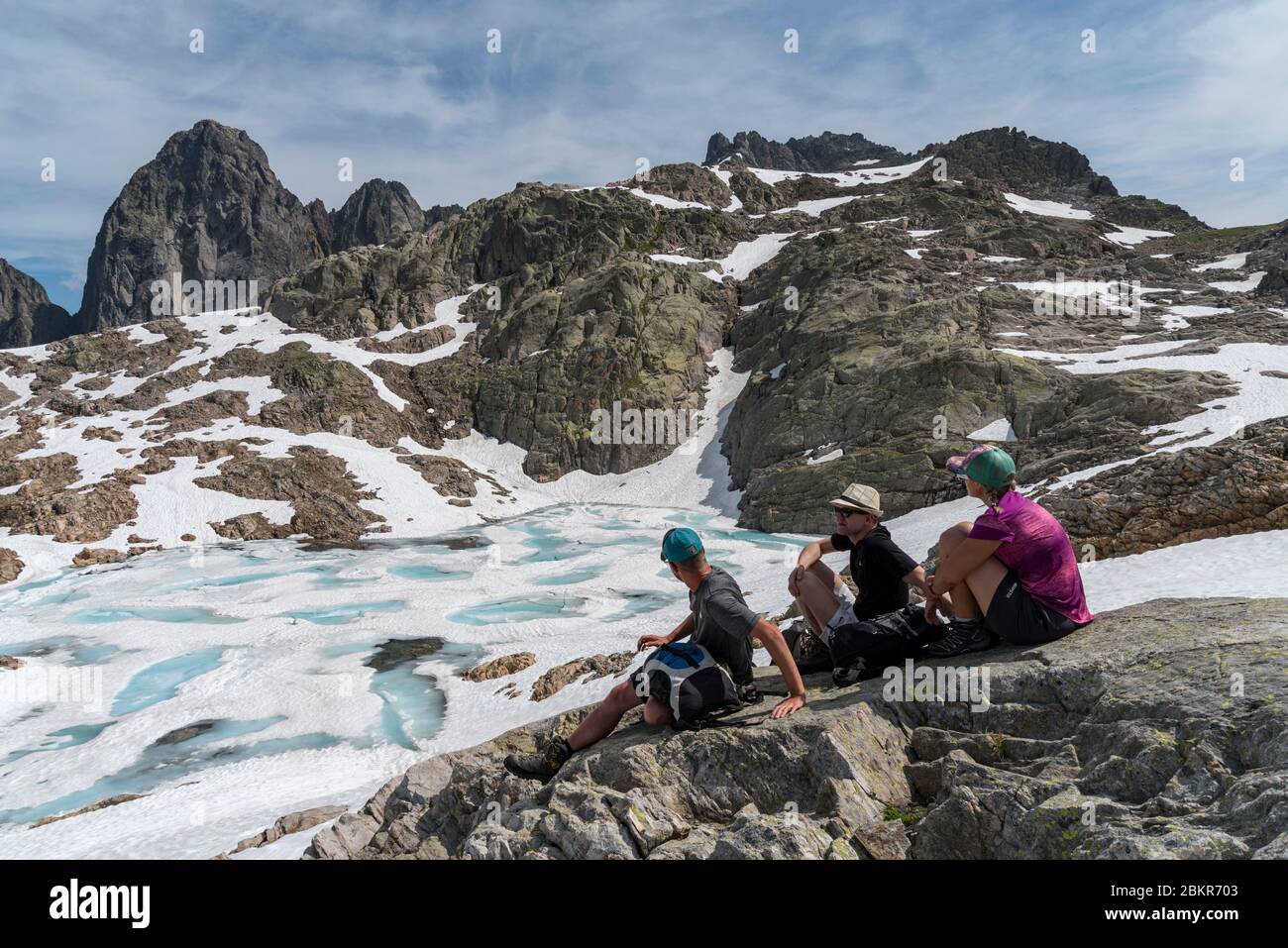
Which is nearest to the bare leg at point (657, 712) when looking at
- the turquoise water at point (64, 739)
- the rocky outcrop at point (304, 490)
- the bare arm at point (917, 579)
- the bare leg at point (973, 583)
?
the bare arm at point (917, 579)

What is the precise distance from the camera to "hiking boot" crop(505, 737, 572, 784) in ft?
25.8

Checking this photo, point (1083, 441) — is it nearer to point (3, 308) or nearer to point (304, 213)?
point (304, 213)

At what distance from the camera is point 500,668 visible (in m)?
22.3

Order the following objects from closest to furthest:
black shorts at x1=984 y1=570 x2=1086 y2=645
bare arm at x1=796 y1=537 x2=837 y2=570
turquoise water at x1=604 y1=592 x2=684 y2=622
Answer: black shorts at x1=984 y1=570 x2=1086 y2=645 → bare arm at x1=796 y1=537 x2=837 y2=570 → turquoise water at x1=604 y1=592 x2=684 y2=622

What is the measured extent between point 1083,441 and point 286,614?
42.3 meters

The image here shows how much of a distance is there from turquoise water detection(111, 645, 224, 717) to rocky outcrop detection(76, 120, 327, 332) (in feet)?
603

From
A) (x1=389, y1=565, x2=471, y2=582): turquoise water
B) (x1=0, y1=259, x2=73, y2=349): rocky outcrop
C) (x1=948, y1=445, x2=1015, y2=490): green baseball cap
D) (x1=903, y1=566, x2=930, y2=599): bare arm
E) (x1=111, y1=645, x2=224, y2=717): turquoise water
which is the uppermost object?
(x1=0, y1=259, x2=73, y2=349): rocky outcrop

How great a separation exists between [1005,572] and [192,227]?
229829 millimetres

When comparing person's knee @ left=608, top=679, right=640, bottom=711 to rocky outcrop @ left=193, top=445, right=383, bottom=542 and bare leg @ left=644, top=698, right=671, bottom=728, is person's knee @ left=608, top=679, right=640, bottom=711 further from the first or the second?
rocky outcrop @ left=193, top=445, right=383, bottom=542

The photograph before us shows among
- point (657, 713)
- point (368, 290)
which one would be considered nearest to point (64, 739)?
point (657, 713)

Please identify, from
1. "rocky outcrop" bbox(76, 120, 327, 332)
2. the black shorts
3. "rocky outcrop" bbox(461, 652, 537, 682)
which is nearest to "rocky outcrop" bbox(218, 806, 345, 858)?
"rocky outcrop" bbox(461, 652, 537, 682)
